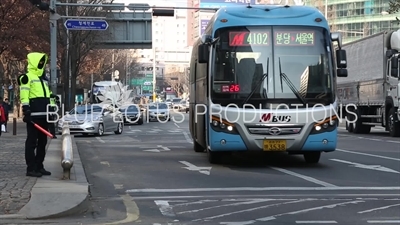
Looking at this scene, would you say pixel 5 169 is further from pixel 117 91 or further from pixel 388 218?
pixel 117 91

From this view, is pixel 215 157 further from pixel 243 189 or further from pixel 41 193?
pixel 41 193

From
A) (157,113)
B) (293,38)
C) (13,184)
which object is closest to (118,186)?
(13,184)

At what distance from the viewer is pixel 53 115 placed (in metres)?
12.1

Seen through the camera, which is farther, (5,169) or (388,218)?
(5,169)

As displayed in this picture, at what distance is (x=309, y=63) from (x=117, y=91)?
163 feet

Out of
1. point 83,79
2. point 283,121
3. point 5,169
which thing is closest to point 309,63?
point 283,121

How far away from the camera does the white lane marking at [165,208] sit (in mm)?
8688

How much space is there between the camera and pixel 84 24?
2789 cm

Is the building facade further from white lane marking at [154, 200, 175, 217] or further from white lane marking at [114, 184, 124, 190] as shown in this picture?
white lane marking at [154, 200, 175, 217]

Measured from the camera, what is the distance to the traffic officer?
36.1 feet

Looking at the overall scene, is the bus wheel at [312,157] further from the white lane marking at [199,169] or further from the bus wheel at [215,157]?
the white lane marking at [199,169]

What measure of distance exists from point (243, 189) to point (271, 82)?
3.39 meters

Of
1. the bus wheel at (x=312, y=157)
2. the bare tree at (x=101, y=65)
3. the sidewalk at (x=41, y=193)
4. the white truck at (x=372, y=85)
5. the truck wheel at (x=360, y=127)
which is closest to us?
the sidewalk at (x=41, y=193)

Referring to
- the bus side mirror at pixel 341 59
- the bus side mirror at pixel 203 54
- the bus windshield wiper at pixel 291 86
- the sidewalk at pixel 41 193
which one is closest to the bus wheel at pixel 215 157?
the bus side mirror at pixel 203 54
